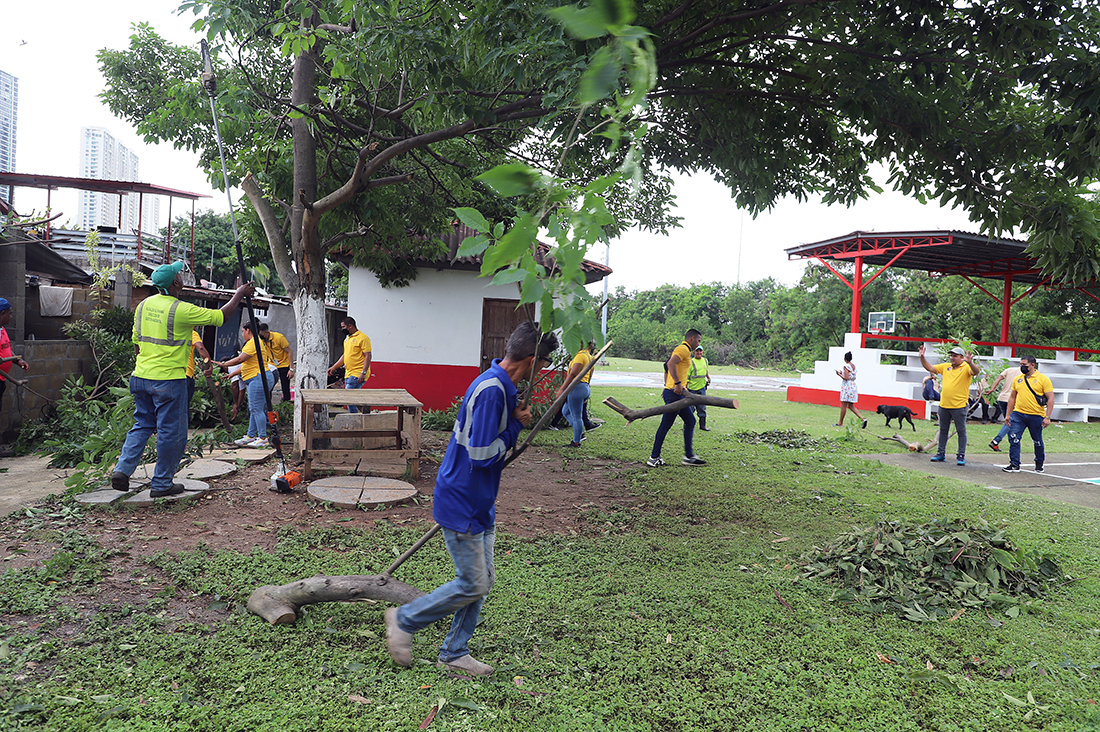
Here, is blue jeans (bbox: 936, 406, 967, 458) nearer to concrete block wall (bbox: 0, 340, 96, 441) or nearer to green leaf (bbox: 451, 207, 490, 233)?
green leaf (bbox: 451, 207, 490, 233)

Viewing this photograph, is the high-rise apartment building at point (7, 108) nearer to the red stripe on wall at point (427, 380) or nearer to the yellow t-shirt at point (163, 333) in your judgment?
the red stripe on wall at point (427, 380)

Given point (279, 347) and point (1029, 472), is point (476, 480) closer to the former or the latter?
point (279, 347)

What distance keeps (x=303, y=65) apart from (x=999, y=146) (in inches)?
293

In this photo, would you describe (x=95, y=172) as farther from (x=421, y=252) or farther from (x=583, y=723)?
(x=583, y=723)

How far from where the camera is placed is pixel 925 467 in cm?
998

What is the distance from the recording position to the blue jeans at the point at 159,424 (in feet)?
18.4

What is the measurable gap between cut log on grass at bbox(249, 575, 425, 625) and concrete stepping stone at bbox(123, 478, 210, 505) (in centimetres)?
262

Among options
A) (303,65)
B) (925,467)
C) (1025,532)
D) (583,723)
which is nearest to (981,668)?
(583,723)

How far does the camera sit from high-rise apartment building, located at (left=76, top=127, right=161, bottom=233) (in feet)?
73.0

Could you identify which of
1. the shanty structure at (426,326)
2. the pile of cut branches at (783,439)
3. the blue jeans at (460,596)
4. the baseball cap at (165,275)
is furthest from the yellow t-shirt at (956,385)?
the baseball cap at (165,275)

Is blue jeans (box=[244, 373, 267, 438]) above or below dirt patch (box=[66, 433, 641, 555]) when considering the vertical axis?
above

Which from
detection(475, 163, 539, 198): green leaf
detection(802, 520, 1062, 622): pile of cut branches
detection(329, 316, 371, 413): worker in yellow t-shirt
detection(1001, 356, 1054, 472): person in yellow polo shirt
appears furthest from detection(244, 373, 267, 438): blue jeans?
detection(1001, 356, 1054, 472): person in yellow polo shirt

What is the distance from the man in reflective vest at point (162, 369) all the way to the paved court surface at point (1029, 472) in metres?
9.44

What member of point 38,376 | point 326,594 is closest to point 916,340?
point 326,594
